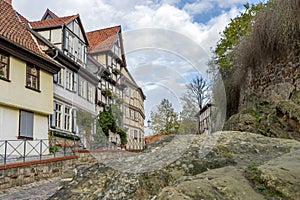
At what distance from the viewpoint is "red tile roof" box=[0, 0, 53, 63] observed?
473 inches

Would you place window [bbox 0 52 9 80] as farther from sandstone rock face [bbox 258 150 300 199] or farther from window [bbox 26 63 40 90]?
sandstone rock face [bbox 258 150 300 199]

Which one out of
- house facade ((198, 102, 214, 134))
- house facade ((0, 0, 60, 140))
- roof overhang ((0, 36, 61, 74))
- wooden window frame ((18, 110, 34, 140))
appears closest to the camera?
house facade ((198, 102, 214, 134))

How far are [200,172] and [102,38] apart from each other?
2486 cm

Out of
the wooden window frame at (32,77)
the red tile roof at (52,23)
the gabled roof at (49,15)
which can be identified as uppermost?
the gabled roof at (49,15)

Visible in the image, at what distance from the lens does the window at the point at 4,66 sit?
1140cm

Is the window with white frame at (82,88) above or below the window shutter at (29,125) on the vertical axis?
above

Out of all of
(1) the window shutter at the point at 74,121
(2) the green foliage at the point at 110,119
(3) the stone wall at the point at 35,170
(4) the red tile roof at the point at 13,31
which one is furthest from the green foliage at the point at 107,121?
(4) the red tile roof at the point at 13,31

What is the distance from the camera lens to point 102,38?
2631 centimetres

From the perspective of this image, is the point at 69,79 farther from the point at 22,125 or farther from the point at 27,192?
the point at 27,192

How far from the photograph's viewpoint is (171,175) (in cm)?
257

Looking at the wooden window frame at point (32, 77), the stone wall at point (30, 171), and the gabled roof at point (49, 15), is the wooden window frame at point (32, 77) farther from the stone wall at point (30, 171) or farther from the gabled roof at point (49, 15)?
the gabled roof at point (49, 15)

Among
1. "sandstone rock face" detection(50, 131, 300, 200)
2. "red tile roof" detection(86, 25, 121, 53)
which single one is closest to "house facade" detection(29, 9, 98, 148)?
"red tile roof" detection(86, 25, 121, 53)

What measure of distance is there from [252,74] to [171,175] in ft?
22.3

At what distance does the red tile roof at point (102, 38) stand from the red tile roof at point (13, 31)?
9727 mm
